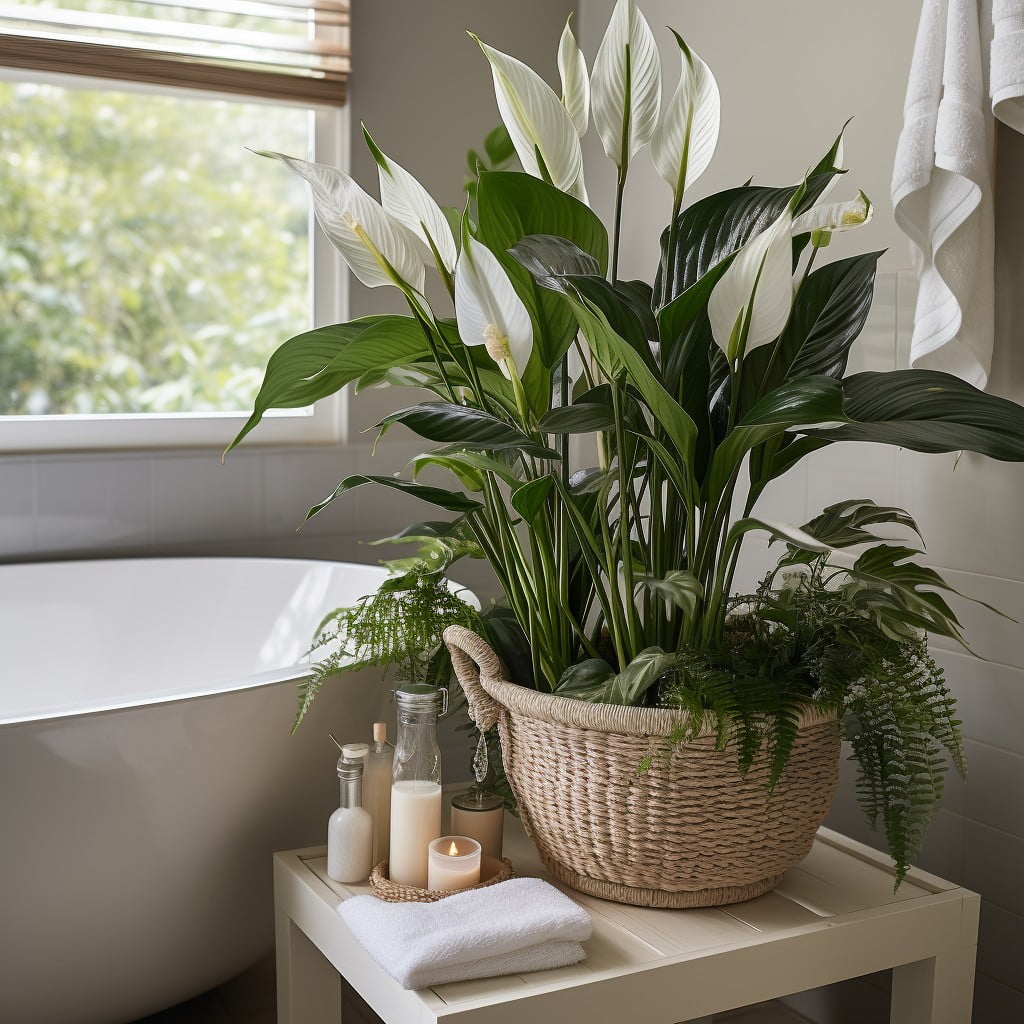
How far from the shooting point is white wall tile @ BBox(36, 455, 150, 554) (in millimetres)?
2551

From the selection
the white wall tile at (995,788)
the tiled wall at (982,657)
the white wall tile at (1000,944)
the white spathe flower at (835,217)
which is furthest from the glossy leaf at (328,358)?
the white wall tile at (1000,944)

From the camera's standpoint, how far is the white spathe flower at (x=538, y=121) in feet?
3.99

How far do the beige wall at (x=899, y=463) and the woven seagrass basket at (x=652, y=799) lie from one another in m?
0.62

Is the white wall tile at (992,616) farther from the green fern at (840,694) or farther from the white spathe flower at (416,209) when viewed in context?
the white spathe flower at (416,209)

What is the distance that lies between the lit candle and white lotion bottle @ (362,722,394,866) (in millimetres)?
131

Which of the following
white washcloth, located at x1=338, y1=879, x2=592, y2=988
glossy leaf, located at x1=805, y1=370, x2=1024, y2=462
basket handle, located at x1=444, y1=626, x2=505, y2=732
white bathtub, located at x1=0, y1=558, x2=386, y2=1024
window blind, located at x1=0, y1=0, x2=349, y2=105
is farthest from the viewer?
window blind, located at x1=0, y1=0, x2=349, y2=105

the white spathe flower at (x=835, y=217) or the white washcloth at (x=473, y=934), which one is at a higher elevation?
the white spathe flower at (x=835, y=217)

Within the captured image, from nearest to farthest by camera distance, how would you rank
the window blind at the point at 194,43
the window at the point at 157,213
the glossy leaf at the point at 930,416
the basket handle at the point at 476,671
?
1. the glossy leaf at the point at 930,416
2. the basket handle at the point at 476,671
3. the window blind at the point at 194,43
4. the window at the point at 157,213

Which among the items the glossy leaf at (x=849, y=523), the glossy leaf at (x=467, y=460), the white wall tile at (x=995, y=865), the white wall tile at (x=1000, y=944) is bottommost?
the white wall tile at (x=1000, y=944)

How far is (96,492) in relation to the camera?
8.52 ft

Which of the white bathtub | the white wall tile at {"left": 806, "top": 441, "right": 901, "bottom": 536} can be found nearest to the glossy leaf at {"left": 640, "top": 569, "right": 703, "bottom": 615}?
the white bathtub

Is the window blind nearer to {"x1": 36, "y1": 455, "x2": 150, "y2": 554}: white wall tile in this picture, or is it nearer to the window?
the window

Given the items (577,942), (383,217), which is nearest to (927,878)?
(577,942)

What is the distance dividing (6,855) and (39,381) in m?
1.51
